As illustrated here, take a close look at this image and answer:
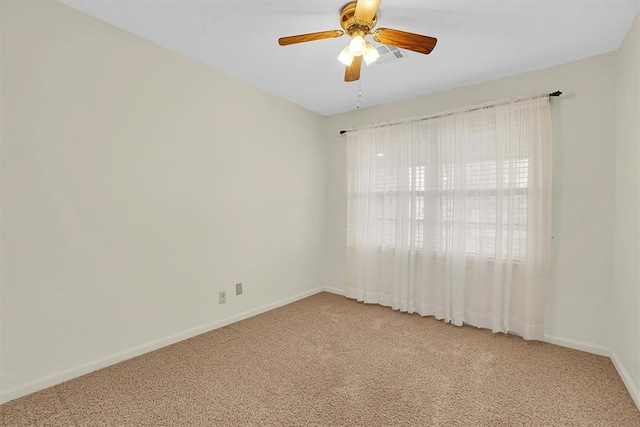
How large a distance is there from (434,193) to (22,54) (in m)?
3.39

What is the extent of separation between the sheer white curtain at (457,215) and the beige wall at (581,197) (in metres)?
0.12

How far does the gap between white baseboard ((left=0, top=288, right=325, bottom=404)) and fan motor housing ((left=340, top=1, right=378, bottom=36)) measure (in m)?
2.69

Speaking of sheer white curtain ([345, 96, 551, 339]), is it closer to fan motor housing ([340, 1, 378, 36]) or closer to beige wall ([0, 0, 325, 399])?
beige wall ([0, 0, 325, 399])

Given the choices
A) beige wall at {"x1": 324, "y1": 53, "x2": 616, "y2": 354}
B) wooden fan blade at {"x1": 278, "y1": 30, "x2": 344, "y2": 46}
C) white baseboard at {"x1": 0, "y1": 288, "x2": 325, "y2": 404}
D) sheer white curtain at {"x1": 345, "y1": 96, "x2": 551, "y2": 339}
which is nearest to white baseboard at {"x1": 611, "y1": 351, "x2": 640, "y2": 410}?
beige wall at {"x1": 324, "y1": 53, "x2": 616, "y2": 354}

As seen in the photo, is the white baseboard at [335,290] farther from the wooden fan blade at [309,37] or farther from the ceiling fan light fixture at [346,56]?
the wooden fan blade at [309,37]

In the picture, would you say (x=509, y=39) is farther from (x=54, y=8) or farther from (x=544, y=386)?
(x=54, y=8)

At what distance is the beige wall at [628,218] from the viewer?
6.31ft

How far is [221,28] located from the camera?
86.5 inches

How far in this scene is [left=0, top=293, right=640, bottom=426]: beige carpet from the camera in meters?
1.69

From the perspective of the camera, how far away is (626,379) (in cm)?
202

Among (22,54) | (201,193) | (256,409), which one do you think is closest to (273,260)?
(201,193)

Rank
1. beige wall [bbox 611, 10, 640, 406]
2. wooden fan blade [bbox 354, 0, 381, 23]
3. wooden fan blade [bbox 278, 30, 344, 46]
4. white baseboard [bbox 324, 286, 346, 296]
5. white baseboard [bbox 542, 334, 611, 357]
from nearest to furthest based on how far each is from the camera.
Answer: wooden fan blade [bbox 354, 0, 381, 23] → wooden fan blade [bbox 278, 30, 344, 46] → beige wall [bbox 611, 10, 640, 406] → white baseboard [bbox 542, 334, 611, 357] → white baseboard [bbox 324, 286, 346, 296]

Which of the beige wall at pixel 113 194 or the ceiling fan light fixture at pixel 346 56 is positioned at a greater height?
the ceiling fan light fixture at pixel 346 56

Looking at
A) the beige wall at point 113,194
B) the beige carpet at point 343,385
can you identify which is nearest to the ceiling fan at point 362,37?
the beige wall at point 113,194
